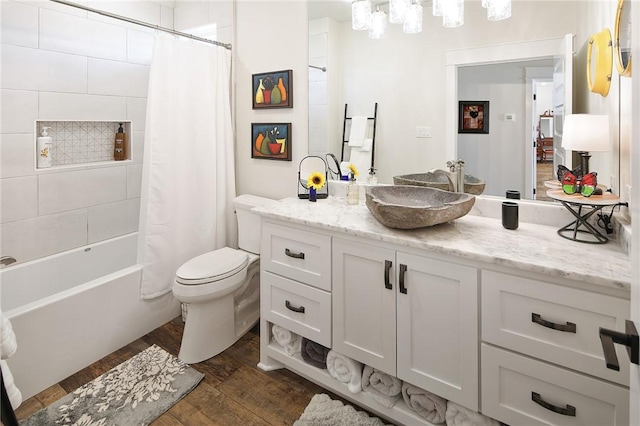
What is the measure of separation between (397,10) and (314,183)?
3.40 ft

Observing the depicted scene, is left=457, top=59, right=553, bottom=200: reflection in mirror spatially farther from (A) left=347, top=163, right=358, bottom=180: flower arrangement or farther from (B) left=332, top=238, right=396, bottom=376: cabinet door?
(B) left=332, top=238, right=396, bottom=376: cabinet door

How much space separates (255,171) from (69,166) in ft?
4.14

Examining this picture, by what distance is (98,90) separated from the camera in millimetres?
2701

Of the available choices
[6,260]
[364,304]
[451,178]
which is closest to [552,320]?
[364,304]

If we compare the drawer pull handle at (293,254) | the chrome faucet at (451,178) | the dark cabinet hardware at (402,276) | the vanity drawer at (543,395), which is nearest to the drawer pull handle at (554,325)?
the vanity drawer at (543,395)

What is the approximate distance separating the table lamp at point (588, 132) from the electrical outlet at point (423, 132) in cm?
65

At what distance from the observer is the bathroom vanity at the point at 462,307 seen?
119 cm

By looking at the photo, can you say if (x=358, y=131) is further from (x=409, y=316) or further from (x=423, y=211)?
(x=409, y=316)

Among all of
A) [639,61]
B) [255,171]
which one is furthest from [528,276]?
[255,171]

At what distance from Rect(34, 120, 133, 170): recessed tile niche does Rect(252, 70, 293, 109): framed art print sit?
42.7 inches

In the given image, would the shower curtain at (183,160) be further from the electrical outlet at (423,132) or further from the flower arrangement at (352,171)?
the electrical outlet at (423,132)

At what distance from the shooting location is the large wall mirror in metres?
1.72

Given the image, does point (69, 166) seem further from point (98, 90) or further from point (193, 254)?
point (193, 254)

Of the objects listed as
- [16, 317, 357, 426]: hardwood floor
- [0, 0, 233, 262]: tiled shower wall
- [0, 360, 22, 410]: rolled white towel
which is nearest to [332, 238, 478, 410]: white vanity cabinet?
[16, 317, 357, 426]: hardwood floor
